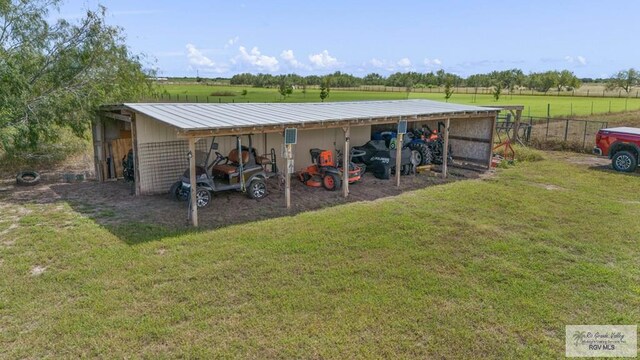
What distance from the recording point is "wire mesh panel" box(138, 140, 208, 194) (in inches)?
394

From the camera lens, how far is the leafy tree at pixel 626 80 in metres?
50.7

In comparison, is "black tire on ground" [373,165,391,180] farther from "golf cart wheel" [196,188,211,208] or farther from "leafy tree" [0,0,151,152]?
"leafy tree" [0,0,151,152]

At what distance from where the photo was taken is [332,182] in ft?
35.4

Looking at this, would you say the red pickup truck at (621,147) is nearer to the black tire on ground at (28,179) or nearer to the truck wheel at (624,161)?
the truck wheel at (624,161)

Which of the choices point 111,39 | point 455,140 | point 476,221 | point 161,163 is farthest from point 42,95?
point 455,140

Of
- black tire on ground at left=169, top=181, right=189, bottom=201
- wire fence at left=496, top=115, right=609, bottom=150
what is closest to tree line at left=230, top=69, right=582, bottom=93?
wire fence at left=496, top=115, right=609, bottom=150

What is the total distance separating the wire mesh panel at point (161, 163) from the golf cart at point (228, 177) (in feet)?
2.11

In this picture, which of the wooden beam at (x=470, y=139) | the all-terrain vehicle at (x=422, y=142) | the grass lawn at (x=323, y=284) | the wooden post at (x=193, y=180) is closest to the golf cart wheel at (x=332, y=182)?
the grass lawn at (x=323, y=284)

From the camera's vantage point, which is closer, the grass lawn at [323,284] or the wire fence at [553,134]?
the grass lawn at [323,284]

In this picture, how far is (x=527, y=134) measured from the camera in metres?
18.4

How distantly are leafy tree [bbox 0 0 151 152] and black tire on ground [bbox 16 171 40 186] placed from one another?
2.18 ft

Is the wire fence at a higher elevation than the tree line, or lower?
lower

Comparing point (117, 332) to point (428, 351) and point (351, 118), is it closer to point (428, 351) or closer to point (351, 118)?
point (428, 351)

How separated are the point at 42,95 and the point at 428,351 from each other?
11.2 meters
